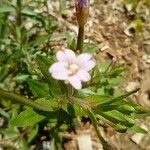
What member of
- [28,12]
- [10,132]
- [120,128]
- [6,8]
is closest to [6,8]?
[6,8]

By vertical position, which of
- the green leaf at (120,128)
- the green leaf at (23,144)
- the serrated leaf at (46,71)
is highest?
the serrated leaf at (46,71)

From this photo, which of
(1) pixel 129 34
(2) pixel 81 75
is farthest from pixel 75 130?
(2) pixel 81 75

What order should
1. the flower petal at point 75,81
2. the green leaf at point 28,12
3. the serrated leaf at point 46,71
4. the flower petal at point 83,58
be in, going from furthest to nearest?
the green leaf at point 28,12, the serrated leaf at point 46,71, the flower petal at point 83,58, the flower petal at point 75,81

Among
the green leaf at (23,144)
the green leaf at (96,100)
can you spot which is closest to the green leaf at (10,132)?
the green leaf at (23,144)

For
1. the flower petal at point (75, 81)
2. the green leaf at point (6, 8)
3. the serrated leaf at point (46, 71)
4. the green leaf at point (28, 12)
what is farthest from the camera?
the green leaf at point (28, 12)

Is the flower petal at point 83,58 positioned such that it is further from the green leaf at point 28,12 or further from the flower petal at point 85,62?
the green leaf at point 28,12

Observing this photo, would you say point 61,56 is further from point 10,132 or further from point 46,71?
point 10,132

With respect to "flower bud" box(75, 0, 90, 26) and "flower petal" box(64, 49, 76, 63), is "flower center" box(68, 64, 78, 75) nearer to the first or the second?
"flower petal" box(64, 49, 76, 63)
